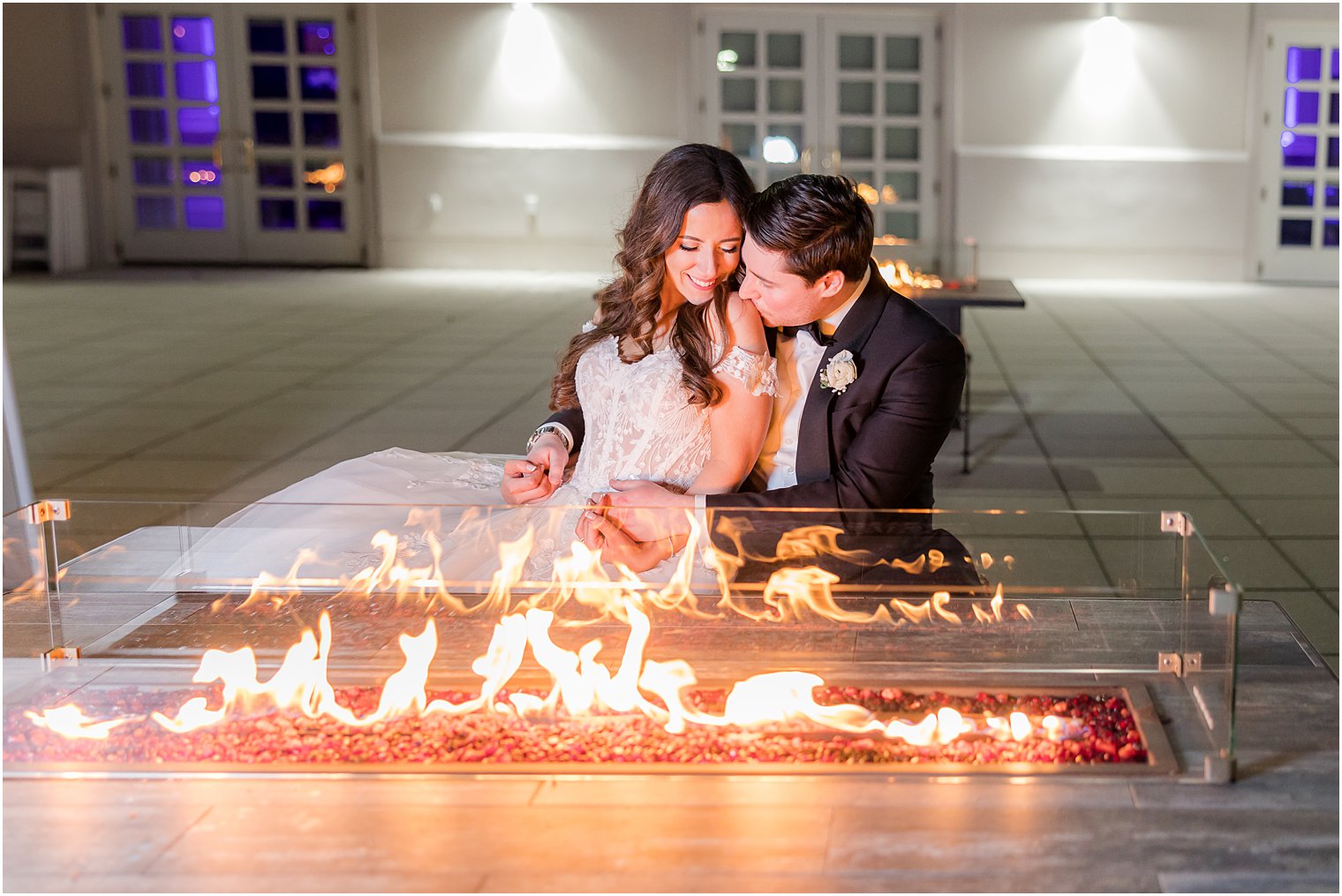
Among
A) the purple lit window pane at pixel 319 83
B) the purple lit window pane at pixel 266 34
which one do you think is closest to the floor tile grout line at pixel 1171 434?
the purple lit window pane at pixel 319 83

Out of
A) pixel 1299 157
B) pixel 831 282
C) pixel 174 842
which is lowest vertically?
pixel 174 842

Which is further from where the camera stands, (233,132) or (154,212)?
(154,212)

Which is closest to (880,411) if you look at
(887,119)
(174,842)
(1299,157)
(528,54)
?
(174,842)

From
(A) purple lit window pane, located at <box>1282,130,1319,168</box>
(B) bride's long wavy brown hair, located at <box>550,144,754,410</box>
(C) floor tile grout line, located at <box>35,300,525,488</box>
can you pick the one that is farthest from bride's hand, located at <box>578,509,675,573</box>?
(A) purple lit window pane, located at <box>1282,130,1319,168</box>

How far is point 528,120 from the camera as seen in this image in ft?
43.8

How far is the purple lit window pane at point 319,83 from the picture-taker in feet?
43.9

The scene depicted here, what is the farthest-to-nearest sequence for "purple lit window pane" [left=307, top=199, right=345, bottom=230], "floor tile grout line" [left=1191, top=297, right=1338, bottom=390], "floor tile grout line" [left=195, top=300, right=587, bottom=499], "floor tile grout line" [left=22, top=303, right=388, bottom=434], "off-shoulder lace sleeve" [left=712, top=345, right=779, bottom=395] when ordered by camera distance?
1. "purple lit window pane" [left=307, top=199, right=345, bottom=230]
2. "floor tile grout line" [left=1191, top=297, right=1338, bottom=390]
3. "floor tile grout line" [left=22, top=303, right=388, bottom=434]
4. "floor tile grout line" [left=195, top=300, right=587, bottom=499]
5. "off-shoulder lace sleeve" [left=712, top=345, right=779, bottom=395]

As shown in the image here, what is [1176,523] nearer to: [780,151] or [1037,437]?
[1037,437]

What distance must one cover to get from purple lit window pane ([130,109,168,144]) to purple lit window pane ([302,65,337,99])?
144cm

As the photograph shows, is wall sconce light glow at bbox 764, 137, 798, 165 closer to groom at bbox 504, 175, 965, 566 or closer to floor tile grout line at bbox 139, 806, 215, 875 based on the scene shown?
groom at bbox 504, 175, 965, 566

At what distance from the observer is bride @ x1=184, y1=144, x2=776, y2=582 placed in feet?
7.71

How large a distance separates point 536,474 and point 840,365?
2.27 ft

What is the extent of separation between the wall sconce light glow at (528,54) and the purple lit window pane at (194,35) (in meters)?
Answer: 2.77

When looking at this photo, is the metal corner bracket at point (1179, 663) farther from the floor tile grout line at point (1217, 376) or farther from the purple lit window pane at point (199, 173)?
the purple lit window pane at point (199, 173)
